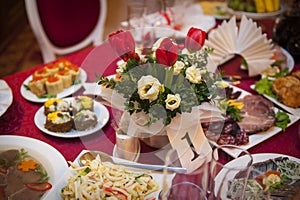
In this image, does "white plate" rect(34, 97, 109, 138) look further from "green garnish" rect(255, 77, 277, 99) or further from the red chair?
the red chair

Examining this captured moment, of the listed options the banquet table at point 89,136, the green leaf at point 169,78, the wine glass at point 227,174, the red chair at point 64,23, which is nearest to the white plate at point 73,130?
the banquet table at point 89,136

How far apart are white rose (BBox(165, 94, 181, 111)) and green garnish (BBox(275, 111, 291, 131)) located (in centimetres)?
51

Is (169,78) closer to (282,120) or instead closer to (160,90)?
(160,90)

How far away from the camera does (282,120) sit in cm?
135

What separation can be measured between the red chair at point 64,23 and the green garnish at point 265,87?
4.22 ft

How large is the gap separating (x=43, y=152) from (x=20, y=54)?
115 inches

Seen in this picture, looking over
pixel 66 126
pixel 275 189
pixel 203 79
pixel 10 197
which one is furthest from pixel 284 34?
pixel 10 197

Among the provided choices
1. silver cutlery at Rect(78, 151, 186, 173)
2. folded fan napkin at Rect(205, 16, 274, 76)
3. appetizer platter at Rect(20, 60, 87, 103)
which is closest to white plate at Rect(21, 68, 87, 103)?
appetizer platter at Rect(20, 60, 87, 103)

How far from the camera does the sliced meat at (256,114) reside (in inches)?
50.9

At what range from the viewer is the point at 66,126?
1286mm

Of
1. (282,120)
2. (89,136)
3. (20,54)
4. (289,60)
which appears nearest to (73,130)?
(89,136)

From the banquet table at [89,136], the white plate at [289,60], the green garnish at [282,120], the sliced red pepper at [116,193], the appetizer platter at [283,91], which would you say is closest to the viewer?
the sliced red pepper at [116,193]

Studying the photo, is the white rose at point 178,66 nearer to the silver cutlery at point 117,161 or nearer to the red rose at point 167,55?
the red rose at point 167,55

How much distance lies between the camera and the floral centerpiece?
3.34 feet
